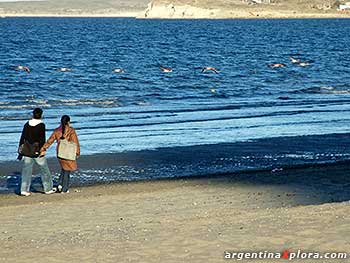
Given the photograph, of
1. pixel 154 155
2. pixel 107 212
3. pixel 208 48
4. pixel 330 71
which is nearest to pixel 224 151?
pixel 154 155

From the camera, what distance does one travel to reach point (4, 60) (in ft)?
204

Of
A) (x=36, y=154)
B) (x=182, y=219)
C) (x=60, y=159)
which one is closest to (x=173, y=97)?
(x=60, y=159)

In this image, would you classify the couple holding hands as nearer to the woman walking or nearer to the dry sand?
the woman walking

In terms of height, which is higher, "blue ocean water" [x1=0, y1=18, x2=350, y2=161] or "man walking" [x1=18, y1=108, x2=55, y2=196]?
"man walking" [x1=18, y1=108, x2=55, y2=196]

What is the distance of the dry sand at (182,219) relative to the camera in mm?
9945

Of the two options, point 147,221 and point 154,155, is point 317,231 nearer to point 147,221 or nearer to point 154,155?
point 147,221

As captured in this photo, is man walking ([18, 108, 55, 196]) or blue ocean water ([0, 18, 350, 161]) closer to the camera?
man walking ([18, 108, 55, 196])

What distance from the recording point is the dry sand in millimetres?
9945

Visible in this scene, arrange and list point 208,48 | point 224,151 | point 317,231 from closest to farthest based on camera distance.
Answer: point 317,231 → point 224,151 → point 208,48

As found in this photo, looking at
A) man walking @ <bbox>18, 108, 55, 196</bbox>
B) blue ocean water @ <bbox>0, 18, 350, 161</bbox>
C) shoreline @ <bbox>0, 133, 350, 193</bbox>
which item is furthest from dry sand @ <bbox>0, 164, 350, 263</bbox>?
blue ocean water @ <bbox>0, 18, 350, 161</bbox>

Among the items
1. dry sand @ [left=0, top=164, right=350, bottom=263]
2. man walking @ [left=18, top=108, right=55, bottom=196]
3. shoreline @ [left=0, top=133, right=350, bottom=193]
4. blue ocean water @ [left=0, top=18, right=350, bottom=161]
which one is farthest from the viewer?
blue ocean water @ [left=0, top=18, right=350, bottom=161]

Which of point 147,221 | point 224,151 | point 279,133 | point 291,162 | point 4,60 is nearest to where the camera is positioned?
point 147,221

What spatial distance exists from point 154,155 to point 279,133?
15.0 ft

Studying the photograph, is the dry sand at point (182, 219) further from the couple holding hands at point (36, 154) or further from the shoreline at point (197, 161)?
the shoreline at point (197, 161)
